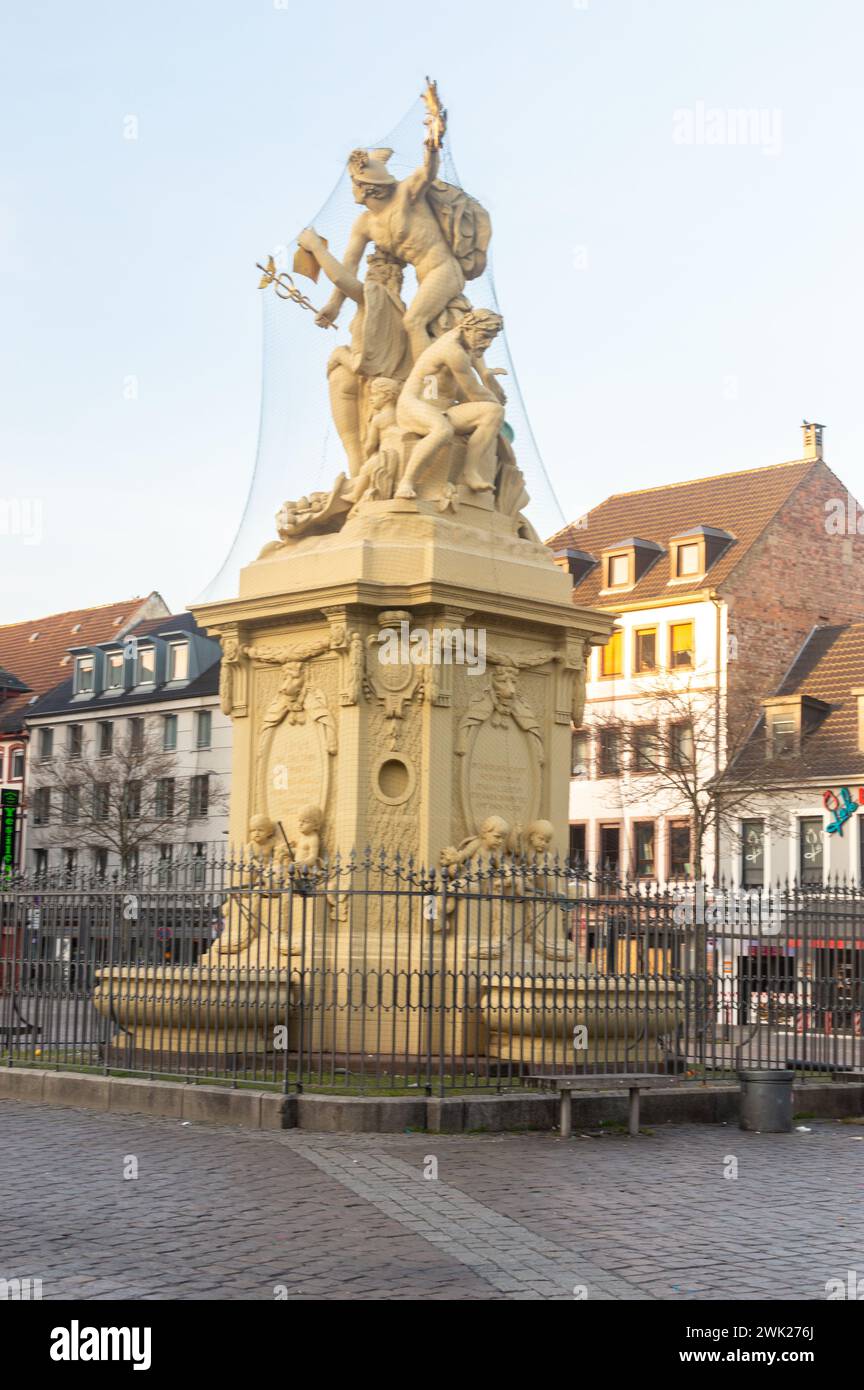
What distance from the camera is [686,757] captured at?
147 feet

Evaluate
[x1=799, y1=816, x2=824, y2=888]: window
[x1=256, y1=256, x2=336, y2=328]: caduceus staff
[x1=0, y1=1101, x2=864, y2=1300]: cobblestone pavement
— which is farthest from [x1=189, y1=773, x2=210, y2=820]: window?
[x1=0, y1=1101, x2=864, y2=1300]: cobblestone pavement

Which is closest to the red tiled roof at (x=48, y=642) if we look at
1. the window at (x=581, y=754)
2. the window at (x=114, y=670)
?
the window at (x=114, y=670)

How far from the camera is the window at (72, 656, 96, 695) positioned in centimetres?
7106

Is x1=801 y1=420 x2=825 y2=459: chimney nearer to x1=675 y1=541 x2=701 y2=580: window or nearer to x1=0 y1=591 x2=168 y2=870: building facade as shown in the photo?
x1=675 y1=541 x2=701 y2=580: window

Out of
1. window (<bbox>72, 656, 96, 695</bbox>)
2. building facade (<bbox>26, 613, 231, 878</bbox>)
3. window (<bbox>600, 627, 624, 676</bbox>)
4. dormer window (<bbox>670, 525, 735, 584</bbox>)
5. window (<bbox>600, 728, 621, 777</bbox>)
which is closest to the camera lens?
window (<bbox>600, 728, 621, 777</bbox>)

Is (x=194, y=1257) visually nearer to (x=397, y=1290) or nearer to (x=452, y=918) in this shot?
(x=397, y=1290)

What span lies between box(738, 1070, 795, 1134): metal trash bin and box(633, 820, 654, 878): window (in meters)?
38.7

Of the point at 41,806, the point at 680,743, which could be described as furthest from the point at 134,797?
the point at 680,743

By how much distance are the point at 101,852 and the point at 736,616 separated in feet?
69.9

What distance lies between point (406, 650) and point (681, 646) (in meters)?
38.5

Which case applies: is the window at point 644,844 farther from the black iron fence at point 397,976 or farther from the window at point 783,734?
the black iron fence at point 397,976

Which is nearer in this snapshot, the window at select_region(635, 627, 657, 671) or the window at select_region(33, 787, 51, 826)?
the window at select_region(635, 627, 657, 671)

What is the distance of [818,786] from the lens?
1959 inches

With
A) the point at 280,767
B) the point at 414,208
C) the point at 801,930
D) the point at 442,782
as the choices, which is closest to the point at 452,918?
the point at 442,782
